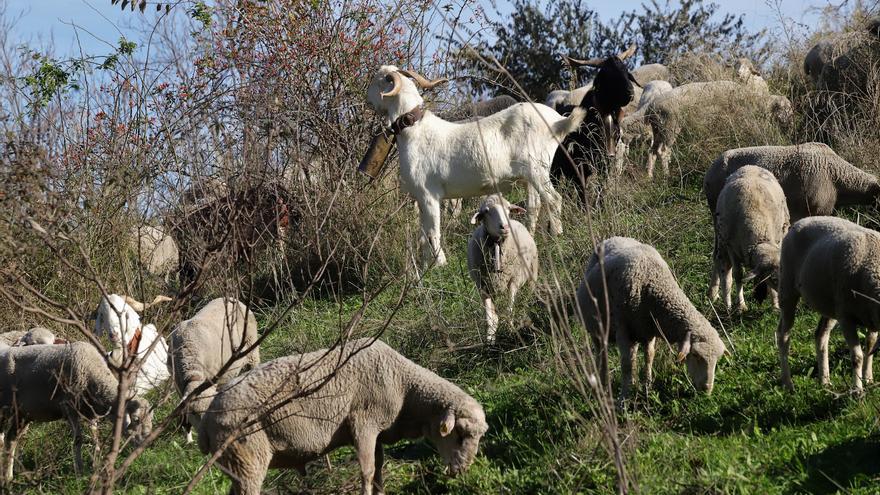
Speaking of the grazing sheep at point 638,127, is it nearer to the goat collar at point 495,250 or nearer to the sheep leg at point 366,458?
the goat collar at point 495,250

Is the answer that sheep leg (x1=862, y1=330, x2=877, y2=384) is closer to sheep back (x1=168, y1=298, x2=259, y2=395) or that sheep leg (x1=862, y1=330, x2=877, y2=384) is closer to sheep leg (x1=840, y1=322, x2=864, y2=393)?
sheep leg (x1=840, y1=322, x2=864, y2=393)

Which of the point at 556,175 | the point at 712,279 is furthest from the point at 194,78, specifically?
the point at 712,279

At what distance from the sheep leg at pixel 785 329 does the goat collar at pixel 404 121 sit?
235 inches

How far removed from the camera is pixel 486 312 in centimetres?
1004

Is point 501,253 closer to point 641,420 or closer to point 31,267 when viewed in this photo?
point 641,420

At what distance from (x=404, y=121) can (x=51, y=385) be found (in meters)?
5.51

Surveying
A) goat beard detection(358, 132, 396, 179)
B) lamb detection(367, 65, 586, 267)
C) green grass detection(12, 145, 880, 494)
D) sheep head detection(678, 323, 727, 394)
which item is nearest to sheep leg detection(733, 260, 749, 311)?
green grass detection(12, 145, 880, 494)

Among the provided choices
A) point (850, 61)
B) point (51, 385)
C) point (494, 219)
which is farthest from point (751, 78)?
point (51, 385)

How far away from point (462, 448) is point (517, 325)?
3.21 m

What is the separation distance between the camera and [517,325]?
988cm

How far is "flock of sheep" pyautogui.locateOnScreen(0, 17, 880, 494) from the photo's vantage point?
21.1ft

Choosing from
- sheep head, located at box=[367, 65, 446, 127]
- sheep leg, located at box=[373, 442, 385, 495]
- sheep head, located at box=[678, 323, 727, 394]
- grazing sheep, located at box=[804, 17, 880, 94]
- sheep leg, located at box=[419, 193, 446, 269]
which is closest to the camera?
sheep leg, located at box=[373, 442, 385, 495]

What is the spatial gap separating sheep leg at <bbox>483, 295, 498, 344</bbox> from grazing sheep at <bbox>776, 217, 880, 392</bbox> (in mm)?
2691

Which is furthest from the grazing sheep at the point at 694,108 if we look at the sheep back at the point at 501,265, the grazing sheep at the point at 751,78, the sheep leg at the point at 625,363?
the sheep leg at the point at 625,363
